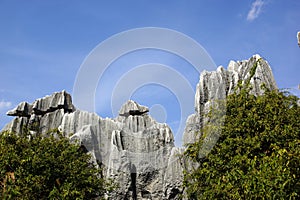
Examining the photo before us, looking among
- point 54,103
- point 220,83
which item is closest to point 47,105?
point 54,103

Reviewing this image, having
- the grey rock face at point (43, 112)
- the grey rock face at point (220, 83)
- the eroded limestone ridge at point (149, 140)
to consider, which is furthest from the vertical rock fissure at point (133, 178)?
the grey rock face at point (43, 112)

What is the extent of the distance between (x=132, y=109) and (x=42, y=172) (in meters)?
13.8

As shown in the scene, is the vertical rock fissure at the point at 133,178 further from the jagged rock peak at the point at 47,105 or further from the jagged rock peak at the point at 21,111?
the jagged rock peak at the point at 21,111

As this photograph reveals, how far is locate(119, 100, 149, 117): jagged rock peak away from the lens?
28.1 meters

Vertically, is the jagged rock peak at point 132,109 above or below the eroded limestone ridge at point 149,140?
above

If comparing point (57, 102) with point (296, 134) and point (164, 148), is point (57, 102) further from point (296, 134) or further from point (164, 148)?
point (296, 134)

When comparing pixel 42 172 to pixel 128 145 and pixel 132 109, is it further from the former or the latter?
pixel 132 109

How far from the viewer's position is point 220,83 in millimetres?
23172

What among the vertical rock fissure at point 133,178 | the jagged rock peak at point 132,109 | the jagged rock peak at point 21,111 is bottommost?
the vertical rock fissure at point 133,178

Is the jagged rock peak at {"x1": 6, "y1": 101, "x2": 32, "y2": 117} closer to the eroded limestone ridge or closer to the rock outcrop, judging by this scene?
the rock outcrop

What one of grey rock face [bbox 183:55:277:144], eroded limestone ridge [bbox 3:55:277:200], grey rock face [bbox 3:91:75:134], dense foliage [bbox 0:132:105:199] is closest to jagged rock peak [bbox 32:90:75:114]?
grey rock face [bbox 3:91:75:134]

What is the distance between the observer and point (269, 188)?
8539 mm

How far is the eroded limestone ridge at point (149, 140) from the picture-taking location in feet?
69.9

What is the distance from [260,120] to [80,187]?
25.7 feet
